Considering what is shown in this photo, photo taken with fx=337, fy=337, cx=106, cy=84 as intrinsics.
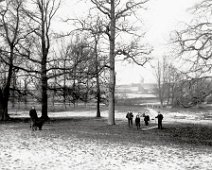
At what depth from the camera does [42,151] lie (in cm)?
1371

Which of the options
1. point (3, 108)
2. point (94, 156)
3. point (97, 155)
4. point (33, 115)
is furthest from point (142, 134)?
point (3, 108)

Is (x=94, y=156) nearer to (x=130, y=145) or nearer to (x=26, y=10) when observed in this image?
(x=130, y=145)

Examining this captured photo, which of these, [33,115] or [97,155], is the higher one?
[33,115]

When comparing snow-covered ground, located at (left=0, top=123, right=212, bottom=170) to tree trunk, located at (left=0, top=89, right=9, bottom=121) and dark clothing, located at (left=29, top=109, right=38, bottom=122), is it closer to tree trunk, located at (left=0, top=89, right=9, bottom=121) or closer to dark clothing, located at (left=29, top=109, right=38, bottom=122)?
dark clothing, located at (left=29, top=109, right=38, bottom=122)

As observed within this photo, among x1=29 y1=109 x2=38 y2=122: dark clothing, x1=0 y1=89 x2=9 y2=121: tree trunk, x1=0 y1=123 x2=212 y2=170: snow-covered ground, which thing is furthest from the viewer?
x1=0 y1=89 x2=9 y2=121: tree trunk

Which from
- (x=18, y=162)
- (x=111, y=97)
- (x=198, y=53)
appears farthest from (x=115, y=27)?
(x=18, y=162)

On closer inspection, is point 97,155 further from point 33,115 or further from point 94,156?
point 33,115

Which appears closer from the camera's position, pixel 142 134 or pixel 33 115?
pixel 142 134

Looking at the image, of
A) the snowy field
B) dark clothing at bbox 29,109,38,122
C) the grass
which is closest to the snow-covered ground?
the snowy field

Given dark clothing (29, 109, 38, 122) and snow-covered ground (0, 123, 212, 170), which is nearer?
snow-covered ground (0, 123, 212, 170)

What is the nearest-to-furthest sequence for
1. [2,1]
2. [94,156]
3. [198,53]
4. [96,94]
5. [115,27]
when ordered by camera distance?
[94,156], [198,53], [115,27], [2,1], [96,94]

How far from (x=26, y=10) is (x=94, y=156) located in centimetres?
2288

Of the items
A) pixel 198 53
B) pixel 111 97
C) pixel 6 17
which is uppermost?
pixel 6 17

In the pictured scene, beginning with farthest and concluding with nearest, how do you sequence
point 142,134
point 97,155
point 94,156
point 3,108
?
point 3,108 < point 142,134 < point 97,155 < point 94,156
